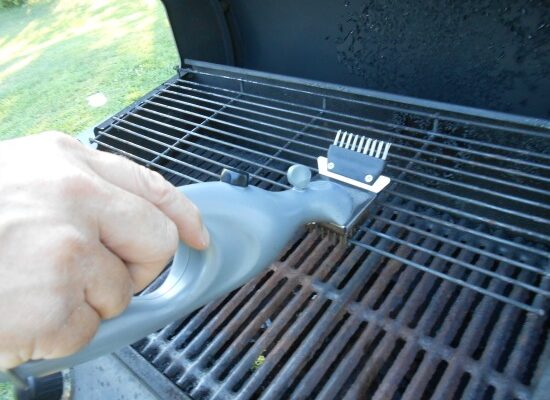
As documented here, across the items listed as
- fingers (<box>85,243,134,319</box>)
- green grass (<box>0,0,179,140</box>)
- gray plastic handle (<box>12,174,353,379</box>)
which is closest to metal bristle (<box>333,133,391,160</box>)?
gray plastic handle (<box>12,174,353,379</box>)

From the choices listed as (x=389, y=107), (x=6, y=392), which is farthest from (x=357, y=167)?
(x=6, y=392)

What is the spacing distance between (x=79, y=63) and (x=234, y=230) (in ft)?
10.0

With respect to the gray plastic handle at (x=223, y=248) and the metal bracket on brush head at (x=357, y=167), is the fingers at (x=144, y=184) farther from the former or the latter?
the metal bracket on brush head at (x=357, y=167)

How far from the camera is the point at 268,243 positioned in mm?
731

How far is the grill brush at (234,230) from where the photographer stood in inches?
21.5

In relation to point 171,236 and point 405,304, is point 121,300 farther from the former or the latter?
point 405,304

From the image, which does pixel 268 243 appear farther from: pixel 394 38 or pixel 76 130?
pixel 76 130

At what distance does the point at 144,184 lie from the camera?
496mm

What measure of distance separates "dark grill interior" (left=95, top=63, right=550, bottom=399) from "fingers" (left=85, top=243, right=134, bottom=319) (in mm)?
382

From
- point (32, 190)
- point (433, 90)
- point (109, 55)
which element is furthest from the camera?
point (109, 55)

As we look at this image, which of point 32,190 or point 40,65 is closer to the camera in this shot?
point 32,190

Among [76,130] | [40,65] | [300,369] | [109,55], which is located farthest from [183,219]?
[40,65]

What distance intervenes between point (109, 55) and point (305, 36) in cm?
243

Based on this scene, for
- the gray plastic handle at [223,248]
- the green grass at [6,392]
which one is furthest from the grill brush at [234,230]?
the green grass at [6,392]
